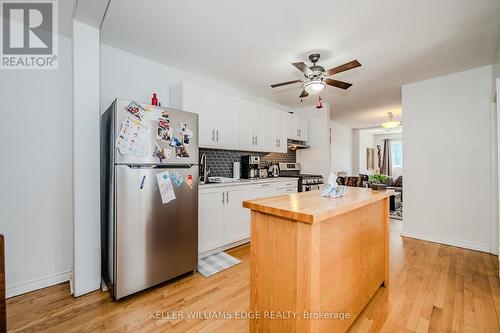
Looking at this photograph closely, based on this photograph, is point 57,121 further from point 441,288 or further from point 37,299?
point 441,288

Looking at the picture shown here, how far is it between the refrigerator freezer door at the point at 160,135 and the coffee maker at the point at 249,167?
1514mm

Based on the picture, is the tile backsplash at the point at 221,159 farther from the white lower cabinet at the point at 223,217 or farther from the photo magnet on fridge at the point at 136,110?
the photo magnet on fridge at the point at 136,110

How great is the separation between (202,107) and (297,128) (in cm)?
242

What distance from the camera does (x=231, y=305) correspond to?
1.94m

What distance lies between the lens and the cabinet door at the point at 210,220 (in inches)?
110

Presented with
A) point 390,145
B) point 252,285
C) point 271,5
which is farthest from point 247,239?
point 390,145

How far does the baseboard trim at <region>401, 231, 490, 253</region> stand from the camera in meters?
3.09

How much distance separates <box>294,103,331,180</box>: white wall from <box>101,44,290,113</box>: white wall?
2.85 meters

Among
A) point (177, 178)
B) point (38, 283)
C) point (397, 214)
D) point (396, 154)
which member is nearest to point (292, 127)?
point (177, 178)

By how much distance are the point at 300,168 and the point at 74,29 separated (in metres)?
4.38

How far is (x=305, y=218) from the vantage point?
1176 mm

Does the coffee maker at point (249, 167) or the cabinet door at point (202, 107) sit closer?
the cabinet door at point (202, 107)

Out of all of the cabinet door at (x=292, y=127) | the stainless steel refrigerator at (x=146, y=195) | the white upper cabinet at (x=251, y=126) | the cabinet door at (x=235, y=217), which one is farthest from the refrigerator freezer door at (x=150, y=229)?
the cabinet door at (x=292, y=127)

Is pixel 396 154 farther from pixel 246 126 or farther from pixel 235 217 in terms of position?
pixel 235 217
